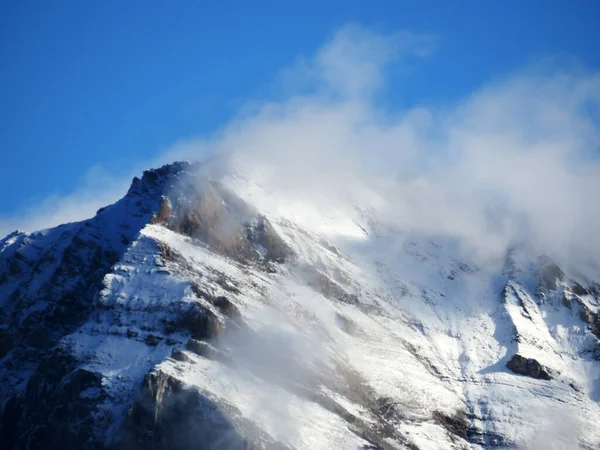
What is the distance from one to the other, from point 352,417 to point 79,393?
50216mm

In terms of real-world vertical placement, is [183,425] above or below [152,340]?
below

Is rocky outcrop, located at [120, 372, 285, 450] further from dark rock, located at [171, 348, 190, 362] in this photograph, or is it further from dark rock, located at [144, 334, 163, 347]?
dark rock, located at [144, 334, 163, 347]

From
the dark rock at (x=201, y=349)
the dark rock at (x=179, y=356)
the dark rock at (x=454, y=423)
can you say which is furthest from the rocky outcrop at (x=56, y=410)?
the dark rock at (x=454, y=423)

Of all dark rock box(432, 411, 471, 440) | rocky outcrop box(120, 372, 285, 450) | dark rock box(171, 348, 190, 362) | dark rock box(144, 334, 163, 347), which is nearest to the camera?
rocky outcrop box(120, 372, 285, 450)

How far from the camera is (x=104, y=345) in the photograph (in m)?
174

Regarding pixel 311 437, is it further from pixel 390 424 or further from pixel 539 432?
pixel 539 432

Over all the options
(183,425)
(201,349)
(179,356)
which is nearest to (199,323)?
(201,349)

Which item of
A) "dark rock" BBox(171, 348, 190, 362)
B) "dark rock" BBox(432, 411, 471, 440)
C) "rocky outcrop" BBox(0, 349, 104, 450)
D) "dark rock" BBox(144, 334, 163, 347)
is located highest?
"dark rock" BBox(432, 411, 471, 440)

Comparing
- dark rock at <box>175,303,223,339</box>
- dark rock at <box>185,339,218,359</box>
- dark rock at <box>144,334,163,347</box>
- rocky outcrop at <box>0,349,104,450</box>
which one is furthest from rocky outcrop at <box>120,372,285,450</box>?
dark rock at <box>175,303,223,339</box>

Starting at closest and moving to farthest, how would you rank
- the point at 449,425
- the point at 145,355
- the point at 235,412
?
the point at 235,412
the point at 145,355
the point at 449,425

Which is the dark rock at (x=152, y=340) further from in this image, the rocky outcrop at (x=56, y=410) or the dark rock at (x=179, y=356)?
the rocky outcrop at (x=56, y=410)

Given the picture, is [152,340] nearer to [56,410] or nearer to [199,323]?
[199,323]

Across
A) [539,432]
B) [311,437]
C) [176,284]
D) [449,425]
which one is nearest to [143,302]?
[176,284]

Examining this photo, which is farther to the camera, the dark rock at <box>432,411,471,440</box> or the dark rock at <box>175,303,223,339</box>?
the dark rock at <box>432,411,471,440</box>
